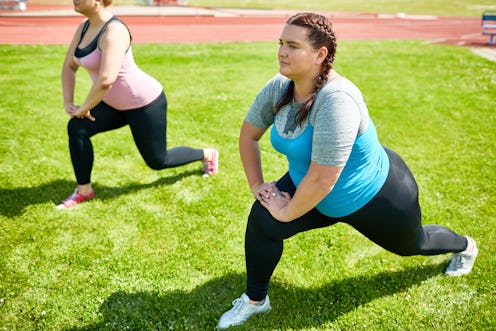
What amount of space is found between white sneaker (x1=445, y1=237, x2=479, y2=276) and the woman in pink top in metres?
2.92

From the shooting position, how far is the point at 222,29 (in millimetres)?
19547

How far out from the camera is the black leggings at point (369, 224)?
2.72 metres

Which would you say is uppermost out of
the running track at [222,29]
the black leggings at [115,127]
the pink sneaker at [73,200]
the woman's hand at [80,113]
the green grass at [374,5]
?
the woman's hand at [80,113]

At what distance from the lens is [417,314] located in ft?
10.6

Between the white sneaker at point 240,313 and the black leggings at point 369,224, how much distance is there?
5.7 inches

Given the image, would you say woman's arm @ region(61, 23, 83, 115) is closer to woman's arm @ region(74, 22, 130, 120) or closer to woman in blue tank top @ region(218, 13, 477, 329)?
woman's arm @ region(74, 22, 130, 120)

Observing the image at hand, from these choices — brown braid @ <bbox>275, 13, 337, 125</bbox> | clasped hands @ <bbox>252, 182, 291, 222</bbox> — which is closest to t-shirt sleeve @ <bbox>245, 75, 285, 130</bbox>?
brown braid @ <bbox>275, 13, 337, 125</bbox>


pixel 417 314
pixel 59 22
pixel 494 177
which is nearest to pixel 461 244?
pixel 417 314

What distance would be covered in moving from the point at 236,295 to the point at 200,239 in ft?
2.69

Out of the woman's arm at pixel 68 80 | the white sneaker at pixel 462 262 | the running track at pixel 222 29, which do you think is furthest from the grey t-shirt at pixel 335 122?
the running track at pixel 222 29

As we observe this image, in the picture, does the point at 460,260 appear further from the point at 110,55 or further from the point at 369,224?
the point at 110,55

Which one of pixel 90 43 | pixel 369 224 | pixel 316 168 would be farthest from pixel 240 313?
pixel 90 43

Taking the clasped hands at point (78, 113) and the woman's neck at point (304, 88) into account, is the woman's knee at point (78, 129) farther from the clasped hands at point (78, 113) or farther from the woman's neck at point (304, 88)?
the woman's neck at point (304, 88)

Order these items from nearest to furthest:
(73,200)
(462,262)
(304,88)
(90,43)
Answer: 1. (304,88)
2. (462,262)
3. (90,43)
4. (73,200)
